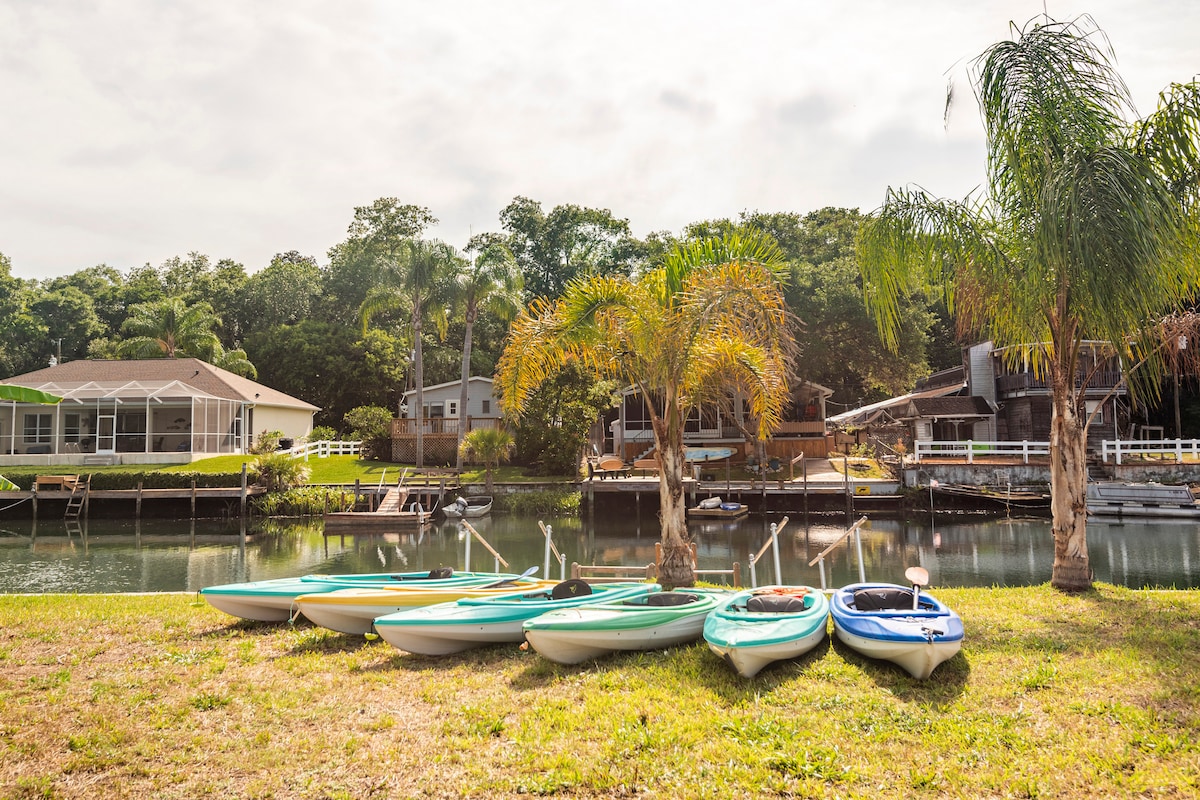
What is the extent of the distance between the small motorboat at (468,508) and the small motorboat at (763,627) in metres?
22.1

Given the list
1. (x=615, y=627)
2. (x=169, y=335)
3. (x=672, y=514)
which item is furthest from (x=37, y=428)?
(x=615, y=627)

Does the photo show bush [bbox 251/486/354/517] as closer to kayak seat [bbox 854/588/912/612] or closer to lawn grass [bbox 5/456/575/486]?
lawn grass [bbox 5/456/575/486]

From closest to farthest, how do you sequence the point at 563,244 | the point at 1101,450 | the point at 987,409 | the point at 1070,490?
1. the point at 1070,490
2. the point at 1101,450
3. the point at 987,409
4. the point at 563,244

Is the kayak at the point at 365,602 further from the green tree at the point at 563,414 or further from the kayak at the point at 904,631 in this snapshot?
the green tree at the point at 563,414

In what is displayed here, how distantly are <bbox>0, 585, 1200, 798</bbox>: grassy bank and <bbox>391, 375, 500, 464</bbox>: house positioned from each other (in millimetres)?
30379

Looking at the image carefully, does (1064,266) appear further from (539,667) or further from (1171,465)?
(1171,465)

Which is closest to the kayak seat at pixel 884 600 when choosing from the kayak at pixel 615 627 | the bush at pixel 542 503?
the kayak at pixel 615 627

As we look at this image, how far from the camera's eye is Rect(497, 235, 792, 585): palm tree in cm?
1101

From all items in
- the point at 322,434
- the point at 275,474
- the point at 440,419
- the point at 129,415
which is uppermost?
the point at 129,415

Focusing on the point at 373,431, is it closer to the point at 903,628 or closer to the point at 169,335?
the point at 169,335

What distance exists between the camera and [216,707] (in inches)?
256

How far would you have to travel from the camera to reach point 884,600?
819 centimetres

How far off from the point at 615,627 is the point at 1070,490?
6.92 m

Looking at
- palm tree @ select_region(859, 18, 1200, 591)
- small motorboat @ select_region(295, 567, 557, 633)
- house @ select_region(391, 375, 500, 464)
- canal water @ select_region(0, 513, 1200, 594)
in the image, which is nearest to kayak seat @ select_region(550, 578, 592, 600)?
small motorboat @ select_region(295, 567, 557, 633)
